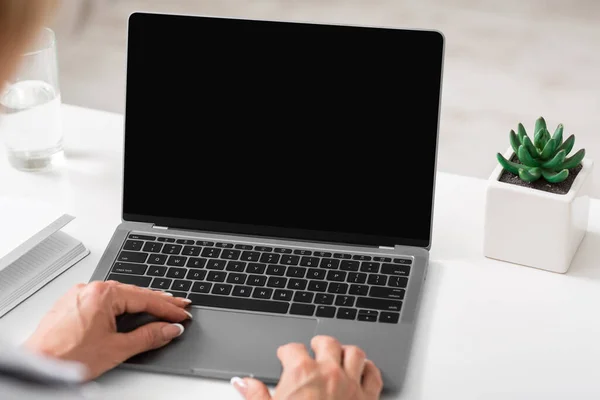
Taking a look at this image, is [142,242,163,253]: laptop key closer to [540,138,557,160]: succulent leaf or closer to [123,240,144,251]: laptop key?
[123,240,144,251]: laptop key

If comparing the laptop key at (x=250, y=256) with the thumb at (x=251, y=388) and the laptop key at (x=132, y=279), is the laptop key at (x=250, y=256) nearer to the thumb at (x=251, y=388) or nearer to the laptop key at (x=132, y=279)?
the laptop key at (x=132, y=279)

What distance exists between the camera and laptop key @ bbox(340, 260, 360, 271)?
116 centimetres

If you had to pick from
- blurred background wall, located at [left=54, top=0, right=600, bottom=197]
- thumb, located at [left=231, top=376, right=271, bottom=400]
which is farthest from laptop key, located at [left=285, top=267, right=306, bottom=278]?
blurred background wall, located at [left=54, top=0, right=600, bottom=197]

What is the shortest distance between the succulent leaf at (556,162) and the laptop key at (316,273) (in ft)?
1.10

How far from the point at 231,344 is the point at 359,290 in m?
0.19

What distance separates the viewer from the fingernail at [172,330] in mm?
1036

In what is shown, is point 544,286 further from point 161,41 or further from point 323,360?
point 161,41

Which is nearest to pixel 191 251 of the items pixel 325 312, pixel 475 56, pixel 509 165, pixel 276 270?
pixel 276 270

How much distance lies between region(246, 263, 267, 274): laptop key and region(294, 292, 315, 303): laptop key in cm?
7

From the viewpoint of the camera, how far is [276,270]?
1164 mm

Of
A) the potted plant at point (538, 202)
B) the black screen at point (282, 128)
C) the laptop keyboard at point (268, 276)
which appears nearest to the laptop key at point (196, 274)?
the laptop keyboard at point (268, 276)

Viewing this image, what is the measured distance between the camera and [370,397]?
94cm

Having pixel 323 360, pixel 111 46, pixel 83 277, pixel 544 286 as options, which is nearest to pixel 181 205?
pixel 83 277

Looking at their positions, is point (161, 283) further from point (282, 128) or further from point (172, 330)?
point (282, 128)
